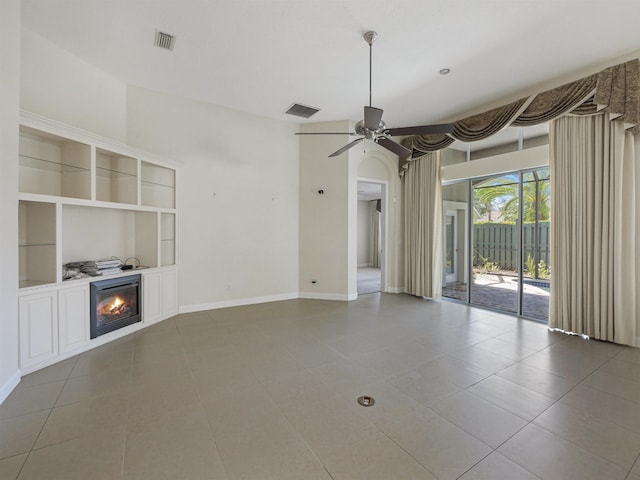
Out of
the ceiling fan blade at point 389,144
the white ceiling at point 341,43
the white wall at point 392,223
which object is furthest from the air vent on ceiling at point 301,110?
the ceiling fan blade at point 389,144

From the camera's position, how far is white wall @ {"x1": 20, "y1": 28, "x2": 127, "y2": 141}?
128 inches

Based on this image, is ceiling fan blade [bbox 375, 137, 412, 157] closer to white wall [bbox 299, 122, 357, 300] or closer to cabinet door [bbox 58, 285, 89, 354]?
white wall [bbox 299, 122, 357, 300]

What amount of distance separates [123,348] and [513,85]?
256 inches

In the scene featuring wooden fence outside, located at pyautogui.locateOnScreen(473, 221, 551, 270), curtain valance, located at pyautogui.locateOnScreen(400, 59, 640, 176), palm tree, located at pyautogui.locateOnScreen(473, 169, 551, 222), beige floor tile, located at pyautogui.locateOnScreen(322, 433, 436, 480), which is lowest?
beige floor tile, located at pyautogui.locateOnScreen(322, 433, 436, 480)

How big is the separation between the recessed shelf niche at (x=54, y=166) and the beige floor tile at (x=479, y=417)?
14.7 feet

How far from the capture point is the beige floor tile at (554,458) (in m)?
1.65

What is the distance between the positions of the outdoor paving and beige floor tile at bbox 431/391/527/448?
308 cm

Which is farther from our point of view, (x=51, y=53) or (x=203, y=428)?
(x=51, y=53)

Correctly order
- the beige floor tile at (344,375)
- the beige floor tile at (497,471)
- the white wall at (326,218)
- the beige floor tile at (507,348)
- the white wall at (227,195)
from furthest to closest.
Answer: the white wall at (326,218), the white wall at (227,195), the beige floor tile at (507,348), the beige floor tile at (344,375), the beige floor tile at (497,471)

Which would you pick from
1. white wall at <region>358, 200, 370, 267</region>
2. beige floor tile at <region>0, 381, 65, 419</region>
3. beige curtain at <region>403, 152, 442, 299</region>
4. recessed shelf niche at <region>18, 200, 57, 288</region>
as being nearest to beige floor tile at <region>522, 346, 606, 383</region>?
beige curtain at <region>403, 152, 442, 299</region>

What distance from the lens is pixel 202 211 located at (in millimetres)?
4957

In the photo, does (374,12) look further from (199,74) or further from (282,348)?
(282,348)

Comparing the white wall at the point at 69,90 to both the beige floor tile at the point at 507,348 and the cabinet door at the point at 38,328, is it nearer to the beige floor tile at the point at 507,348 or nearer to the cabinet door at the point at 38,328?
the cabinet door at the point at 38,328

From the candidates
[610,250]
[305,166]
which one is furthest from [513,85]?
[305,166]
